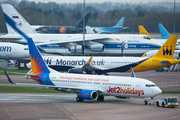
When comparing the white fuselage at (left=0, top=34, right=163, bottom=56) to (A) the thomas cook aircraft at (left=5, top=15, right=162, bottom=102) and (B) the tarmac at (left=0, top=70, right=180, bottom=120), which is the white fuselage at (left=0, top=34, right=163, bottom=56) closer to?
(B) the tarmac at (left=0, top=70, right=180, bottom=120)

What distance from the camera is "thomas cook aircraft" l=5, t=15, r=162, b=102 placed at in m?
28.1

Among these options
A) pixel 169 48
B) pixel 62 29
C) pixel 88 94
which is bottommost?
pixel 88 94

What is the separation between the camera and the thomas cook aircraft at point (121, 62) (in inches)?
1866

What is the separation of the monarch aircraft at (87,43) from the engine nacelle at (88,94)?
37.5 m

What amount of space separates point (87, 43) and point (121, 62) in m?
23.5

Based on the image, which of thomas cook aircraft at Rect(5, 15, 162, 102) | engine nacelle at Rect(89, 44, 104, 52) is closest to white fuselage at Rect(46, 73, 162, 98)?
thomas cook aircraft at Rect(5, 15, 162, 102)

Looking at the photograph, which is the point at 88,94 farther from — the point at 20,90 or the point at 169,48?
the point at 169,48

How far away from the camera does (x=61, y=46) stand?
69.1m

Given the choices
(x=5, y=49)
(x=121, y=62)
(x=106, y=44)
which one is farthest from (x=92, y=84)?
(x=106, y=44)

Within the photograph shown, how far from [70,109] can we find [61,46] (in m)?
43.2

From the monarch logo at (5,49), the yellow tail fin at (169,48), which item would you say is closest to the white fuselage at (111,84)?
the yellow tail fin at (169,48)

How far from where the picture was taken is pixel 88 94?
2895 centimetres

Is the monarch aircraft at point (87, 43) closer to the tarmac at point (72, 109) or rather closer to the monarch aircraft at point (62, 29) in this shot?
the tarmac at point (72, 109)

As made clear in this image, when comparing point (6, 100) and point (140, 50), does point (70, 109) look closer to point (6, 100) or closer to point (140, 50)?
point (6, 100)
